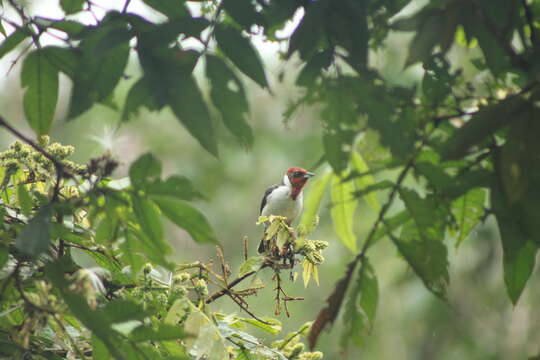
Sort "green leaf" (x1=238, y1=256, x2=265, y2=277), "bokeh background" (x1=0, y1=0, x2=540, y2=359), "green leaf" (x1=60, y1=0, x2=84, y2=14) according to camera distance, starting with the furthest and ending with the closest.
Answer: "bokeh background" (x1=0, y1=0, x2=540, y2=359)
"green leaf" (x1=238, y1=256, x2=265, y2=277)
"green leaf" (x1=60, y1=0, x2=84, y2=14)

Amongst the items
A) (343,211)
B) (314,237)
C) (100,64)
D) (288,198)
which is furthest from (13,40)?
(314,237)

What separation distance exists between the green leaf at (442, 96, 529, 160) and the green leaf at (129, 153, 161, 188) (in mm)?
528

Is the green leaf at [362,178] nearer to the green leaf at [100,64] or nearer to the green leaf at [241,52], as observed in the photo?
the green leaf at [241,52]

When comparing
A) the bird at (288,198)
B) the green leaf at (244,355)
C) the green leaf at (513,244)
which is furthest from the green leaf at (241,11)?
the bird at (288,198)

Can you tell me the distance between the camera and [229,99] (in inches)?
42.0

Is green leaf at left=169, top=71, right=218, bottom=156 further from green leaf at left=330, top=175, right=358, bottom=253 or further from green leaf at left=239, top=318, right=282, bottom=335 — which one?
green leaf at left=239, top=318, right=282, bottom=335

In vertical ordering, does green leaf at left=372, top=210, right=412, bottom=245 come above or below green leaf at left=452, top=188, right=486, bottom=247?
below

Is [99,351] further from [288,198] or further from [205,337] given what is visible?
[288,198]

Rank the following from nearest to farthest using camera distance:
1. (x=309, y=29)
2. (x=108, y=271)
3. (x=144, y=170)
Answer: (x=309, y=29) < (x=144, y=170) < (x=108, y=271)

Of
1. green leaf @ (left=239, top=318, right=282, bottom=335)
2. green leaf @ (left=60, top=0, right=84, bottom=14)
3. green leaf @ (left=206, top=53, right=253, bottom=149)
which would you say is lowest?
green leaf @ (left=239, top=318, right=282, bottom=335)

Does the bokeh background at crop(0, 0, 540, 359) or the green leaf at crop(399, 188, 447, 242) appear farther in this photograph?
the bokeh background at crop(0, 0, 540, 359)

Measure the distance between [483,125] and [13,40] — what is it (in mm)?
1053

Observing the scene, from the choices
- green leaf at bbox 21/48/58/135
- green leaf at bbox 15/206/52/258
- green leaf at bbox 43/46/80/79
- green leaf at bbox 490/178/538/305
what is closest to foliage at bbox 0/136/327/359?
green leaf at bbox 15/206/52/258

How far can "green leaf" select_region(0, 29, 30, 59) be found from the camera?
53.6 inches
